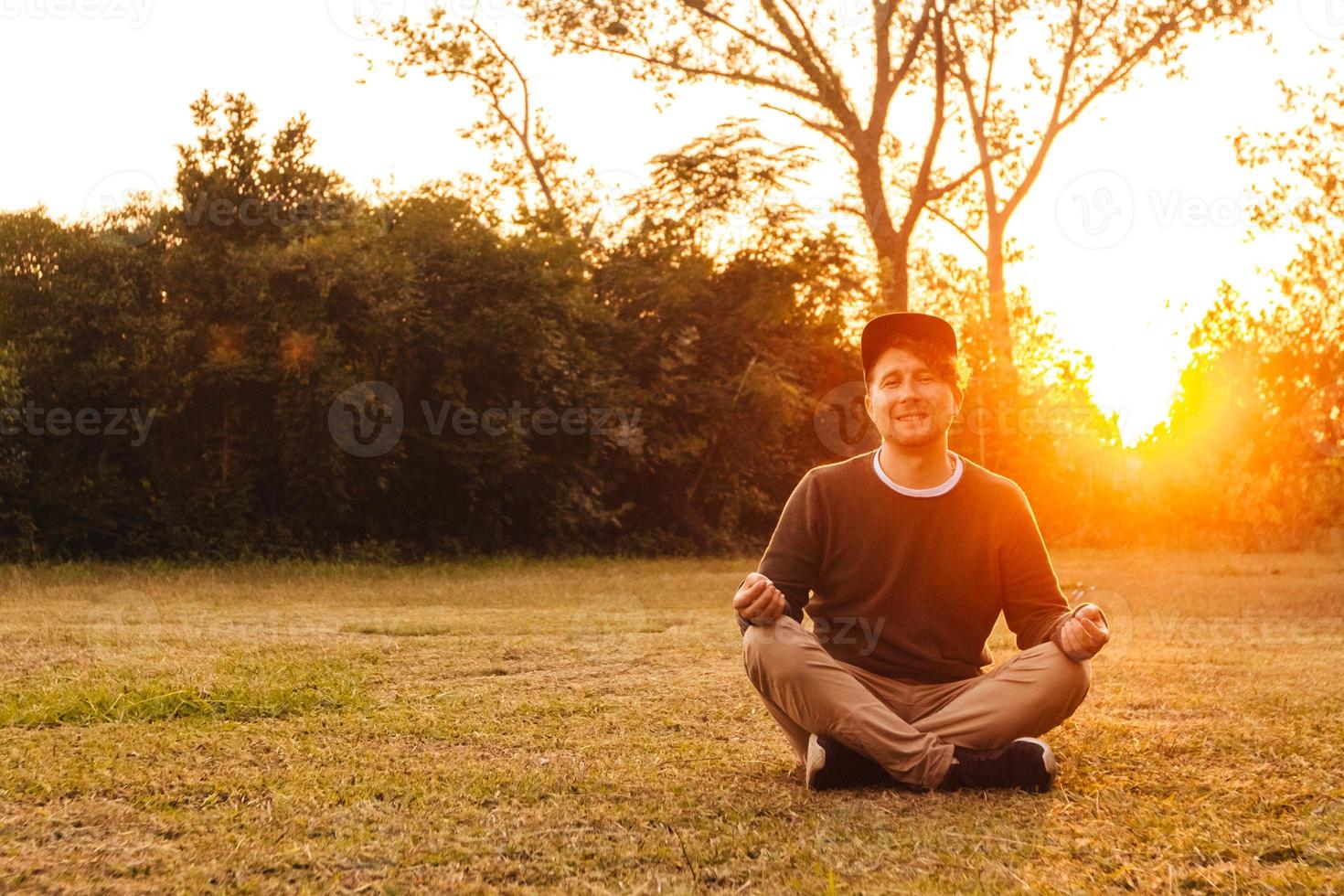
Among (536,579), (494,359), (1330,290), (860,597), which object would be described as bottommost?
(536,579)

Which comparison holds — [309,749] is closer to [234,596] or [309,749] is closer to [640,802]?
[640,802]

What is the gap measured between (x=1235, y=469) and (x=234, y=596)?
20257 millimetres

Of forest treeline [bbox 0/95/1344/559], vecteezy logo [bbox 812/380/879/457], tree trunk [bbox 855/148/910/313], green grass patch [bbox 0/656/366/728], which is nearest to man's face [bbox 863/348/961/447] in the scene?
green grass patch [bbox 0/656/366/728]

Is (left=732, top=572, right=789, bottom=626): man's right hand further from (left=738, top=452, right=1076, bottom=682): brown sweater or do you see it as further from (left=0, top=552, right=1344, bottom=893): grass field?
(left=0, top=552, right=1344, bottom=893): grass field

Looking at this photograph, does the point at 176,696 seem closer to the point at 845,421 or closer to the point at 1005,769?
the point at 1005,769

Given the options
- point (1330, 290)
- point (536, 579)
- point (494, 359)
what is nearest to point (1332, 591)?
point (1330, 290)

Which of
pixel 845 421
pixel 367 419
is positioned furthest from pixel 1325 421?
pixel 367 419

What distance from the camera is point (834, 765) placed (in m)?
3.71

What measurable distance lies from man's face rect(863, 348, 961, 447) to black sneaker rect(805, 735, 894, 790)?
2.92ft

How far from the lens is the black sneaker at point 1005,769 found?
3.70 meters

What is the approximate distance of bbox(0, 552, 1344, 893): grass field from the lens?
2.89 m

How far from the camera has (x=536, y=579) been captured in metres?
15.2

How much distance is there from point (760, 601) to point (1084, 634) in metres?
0.87

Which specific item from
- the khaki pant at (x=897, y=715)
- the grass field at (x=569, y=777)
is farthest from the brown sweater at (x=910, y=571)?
the grass field at (x=569, y=777)
